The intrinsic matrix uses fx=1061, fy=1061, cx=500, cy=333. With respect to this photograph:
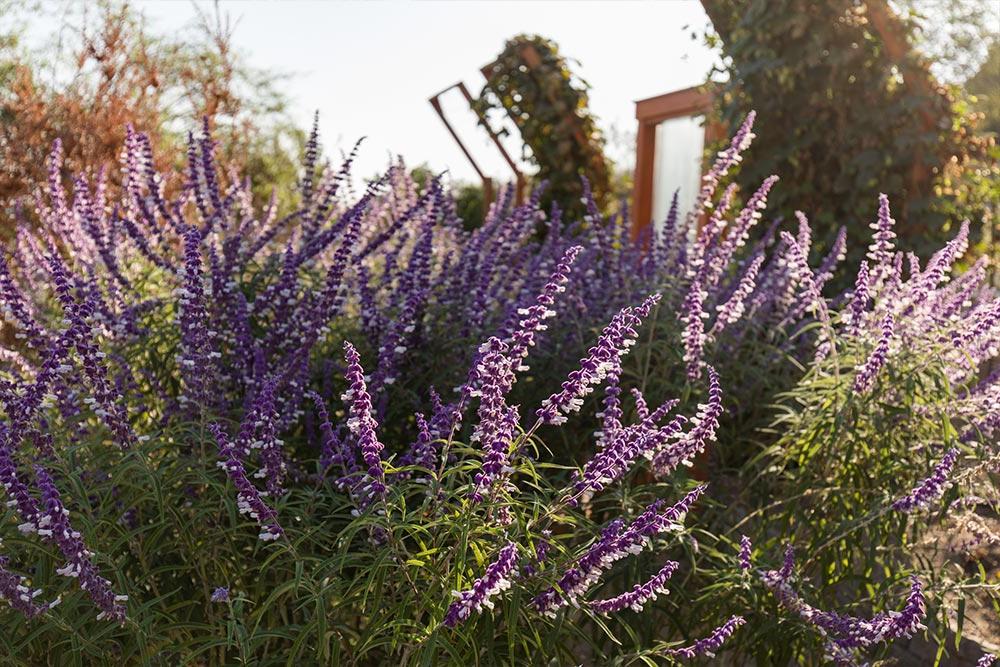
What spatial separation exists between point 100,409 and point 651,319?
1.74 metres

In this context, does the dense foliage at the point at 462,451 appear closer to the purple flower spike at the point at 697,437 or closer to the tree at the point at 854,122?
the purple flower spike at the point at 697,437

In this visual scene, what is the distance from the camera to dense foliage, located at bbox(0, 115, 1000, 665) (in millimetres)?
2061

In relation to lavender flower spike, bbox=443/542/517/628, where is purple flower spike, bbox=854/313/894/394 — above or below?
below

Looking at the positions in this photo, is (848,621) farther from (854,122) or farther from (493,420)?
(854,122)

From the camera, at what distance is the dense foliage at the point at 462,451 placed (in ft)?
6.76

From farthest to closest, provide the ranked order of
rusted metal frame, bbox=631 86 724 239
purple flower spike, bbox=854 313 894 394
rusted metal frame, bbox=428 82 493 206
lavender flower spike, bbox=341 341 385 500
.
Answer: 1. rusted metal frame, bbox=428 82 493 206
2. rusted metal frame, bbox=631 86 724 239
3. purple flower spike, bbox=854 313 894 394
4. lavender flower spike, bbox=341 341 385 500

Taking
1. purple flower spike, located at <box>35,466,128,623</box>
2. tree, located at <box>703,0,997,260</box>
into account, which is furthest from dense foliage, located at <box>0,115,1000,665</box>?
tree, located at <box>703,0,997,260</box>

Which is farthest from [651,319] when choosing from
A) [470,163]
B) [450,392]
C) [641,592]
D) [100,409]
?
[470,163]

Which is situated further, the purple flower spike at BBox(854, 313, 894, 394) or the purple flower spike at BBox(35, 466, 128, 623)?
the purple flower spike at BBox(854, 313, 894, 394)

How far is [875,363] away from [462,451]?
1263 millimetres

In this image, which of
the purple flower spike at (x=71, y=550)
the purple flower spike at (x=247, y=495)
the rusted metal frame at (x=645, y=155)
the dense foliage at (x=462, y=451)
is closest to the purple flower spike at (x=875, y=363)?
the dense foliage at (x=462, y=451)

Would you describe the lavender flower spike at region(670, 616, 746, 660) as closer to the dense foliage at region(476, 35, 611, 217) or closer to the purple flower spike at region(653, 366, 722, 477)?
the purple flower spike at region(653, 366, 722, 477)

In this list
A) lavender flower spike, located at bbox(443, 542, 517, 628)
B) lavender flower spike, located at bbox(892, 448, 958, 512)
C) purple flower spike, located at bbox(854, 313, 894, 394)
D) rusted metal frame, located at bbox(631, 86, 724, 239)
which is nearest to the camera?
lavender flower spike, located at bbox(443, 542, 517, 628)

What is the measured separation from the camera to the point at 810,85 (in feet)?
19.2
